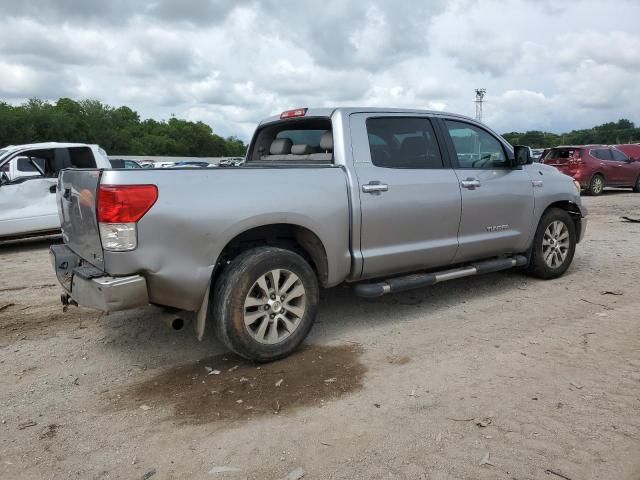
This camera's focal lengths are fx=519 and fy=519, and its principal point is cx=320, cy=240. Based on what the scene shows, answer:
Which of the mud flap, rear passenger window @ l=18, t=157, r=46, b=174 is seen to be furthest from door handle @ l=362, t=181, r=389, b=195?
rear passenger window @ l=18, t=157, r=46, b=174

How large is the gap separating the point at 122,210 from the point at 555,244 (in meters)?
4.74

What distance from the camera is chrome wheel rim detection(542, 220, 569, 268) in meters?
5.82

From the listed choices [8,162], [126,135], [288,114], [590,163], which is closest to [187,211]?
[288,114]

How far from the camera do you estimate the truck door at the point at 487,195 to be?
16.2 feet

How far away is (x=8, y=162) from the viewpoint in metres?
8.68

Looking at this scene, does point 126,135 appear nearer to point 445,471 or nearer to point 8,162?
point 8,162

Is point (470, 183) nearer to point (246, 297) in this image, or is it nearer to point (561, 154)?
point (246, 297)

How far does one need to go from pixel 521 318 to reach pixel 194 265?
294 centimetres

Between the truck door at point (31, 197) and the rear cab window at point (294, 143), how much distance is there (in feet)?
16.8

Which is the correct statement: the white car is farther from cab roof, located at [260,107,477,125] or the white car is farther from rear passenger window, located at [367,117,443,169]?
rear passenger window, located at [367,117,443,169]

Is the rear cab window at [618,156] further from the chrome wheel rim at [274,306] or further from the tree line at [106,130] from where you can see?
the tree line at [106,130]

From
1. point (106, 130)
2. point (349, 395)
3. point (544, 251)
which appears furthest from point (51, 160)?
point (106, 130)

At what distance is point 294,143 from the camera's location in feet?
16.5

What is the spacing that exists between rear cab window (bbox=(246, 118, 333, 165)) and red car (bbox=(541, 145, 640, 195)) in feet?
46.9
